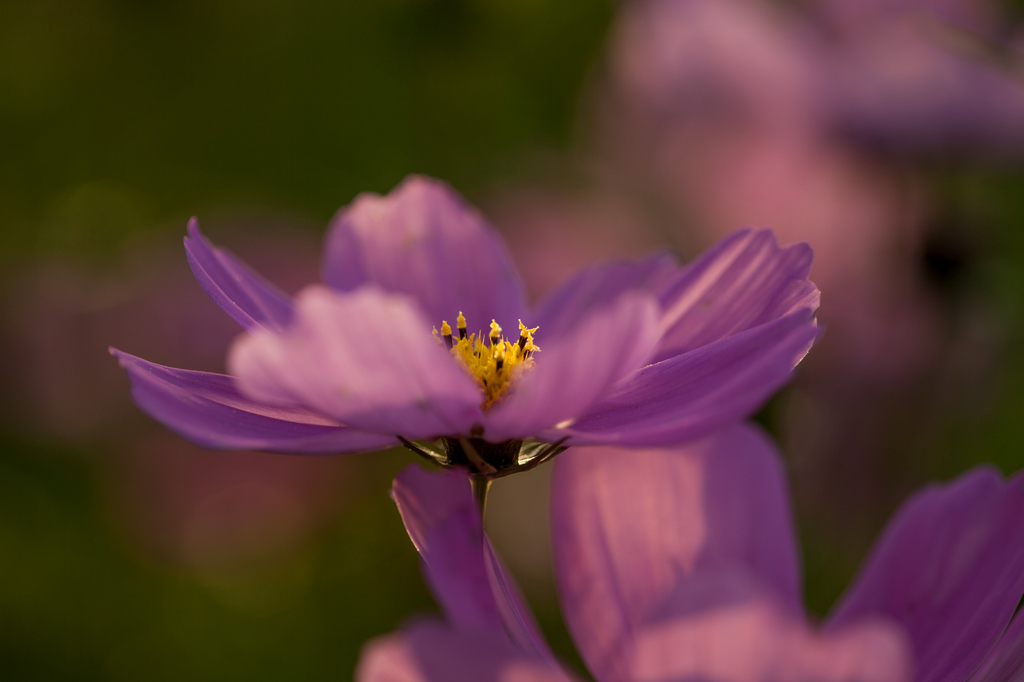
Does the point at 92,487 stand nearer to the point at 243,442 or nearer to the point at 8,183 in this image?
the point at 8,183

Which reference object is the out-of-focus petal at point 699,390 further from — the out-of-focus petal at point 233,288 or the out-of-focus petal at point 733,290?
the out-of-focus petal at point 233,288

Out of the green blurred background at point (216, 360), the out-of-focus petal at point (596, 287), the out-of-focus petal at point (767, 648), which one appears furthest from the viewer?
the green blurred background at point (216, 360)

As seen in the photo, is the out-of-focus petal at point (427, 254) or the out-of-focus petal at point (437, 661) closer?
the out-of-focus petal at point (437, 661)

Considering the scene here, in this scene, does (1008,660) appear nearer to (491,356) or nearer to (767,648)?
(767,648)

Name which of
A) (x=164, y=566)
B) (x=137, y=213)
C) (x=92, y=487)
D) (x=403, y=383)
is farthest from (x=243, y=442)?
(x=137, y=213)

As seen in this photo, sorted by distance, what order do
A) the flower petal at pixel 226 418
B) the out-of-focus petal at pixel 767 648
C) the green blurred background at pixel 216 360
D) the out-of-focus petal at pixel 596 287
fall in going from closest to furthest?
the out-of-focus petal at pixel 767 648 → the flower petal at pixel 226 418 → the out-of-focus petal at pixel 596 287 → the green blurred background at pixel 216 360

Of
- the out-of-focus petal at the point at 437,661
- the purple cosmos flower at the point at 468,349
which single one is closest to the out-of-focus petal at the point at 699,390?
the purple cosmos flower at the point at 468,349

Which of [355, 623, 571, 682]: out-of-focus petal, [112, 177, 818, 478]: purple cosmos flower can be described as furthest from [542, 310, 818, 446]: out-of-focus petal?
[355, 623, 571, 682]: out-of-focus petal
